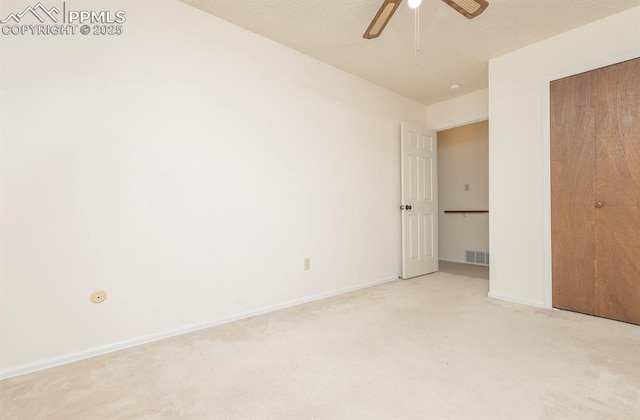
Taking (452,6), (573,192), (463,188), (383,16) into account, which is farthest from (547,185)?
(463,188)

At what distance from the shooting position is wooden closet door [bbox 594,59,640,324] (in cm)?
227

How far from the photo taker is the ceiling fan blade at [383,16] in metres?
1.75

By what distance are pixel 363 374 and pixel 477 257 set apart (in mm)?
3936

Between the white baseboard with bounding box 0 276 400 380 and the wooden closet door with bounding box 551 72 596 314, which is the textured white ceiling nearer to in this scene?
the wooden closet door with bounding box 551 72 596 314

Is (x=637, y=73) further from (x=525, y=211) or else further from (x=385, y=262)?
(x=385, y=262)

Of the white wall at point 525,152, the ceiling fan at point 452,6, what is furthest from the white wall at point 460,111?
the ceiling fan at point 452,6

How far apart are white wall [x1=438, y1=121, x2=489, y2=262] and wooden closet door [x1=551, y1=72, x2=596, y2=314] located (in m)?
2.11

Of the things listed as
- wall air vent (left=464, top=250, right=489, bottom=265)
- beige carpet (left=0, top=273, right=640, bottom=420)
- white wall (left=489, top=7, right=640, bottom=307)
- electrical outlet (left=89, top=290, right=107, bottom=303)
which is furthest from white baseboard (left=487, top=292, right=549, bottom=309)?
electrical outlet (left=89, top=290, right=107, bottom=303)

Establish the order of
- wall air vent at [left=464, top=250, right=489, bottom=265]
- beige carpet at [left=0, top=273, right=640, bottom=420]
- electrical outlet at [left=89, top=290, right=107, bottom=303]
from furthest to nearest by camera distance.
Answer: wall air vent at [left=464, top=250, right=489, bottom=265], electrical outlet at [left=89, top=290, right=107, bottom=303], beige carpet at [left=0, top=273, right=640, bottom=420]

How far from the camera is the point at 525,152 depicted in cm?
282

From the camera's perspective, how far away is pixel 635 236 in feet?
7.42

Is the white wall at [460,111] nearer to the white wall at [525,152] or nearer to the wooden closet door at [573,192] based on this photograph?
the white wall at [525,152]

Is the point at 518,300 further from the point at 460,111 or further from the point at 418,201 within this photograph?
the point at 460,111

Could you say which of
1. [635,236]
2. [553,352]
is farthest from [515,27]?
[553,352]
